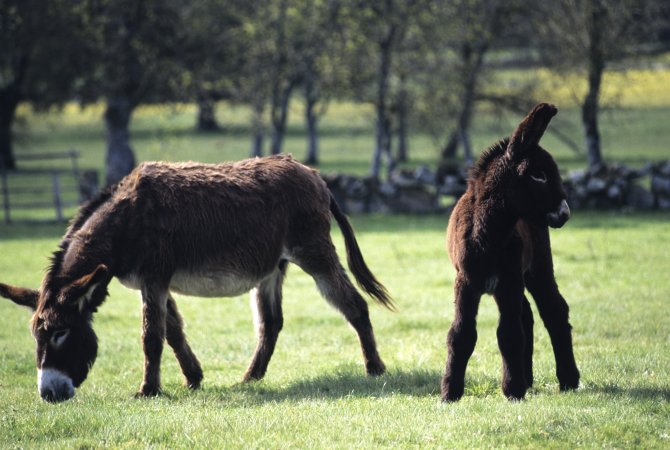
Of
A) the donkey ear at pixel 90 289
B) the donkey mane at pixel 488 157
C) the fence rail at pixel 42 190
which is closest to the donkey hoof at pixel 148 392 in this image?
the donkey ear at pixel 90 289

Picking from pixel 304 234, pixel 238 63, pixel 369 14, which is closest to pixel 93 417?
pixel 304 234

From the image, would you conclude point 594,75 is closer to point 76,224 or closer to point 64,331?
point 76,224

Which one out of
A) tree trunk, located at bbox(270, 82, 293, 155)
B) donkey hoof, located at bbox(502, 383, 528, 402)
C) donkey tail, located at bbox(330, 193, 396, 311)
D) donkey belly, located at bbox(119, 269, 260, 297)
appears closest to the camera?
donkey hoof, located at bbox(502, 383, 528, 402)

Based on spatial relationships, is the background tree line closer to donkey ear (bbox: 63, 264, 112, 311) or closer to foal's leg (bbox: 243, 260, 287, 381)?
foal's leg (bbox: 243, 260, 287, 381)

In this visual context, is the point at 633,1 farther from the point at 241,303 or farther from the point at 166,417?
the point at 166,417

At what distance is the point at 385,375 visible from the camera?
7.95 m

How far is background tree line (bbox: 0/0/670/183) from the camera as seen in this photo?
24.3 metres

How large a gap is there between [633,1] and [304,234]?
17908 mm

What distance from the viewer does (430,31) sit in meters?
27.2

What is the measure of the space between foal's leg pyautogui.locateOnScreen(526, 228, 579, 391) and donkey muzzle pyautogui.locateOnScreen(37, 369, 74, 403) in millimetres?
3817

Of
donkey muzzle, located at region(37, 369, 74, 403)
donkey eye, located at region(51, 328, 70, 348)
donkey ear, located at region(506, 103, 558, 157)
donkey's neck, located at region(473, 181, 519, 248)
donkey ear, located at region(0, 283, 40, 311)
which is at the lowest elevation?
donkey muzzle, located at region(37, 369, 74, 403)

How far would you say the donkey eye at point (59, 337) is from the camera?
23.2 feet

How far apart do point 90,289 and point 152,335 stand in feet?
2.40

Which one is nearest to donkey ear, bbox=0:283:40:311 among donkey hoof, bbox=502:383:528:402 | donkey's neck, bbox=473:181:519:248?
donkey's neck, bbox=473:181:519:248
